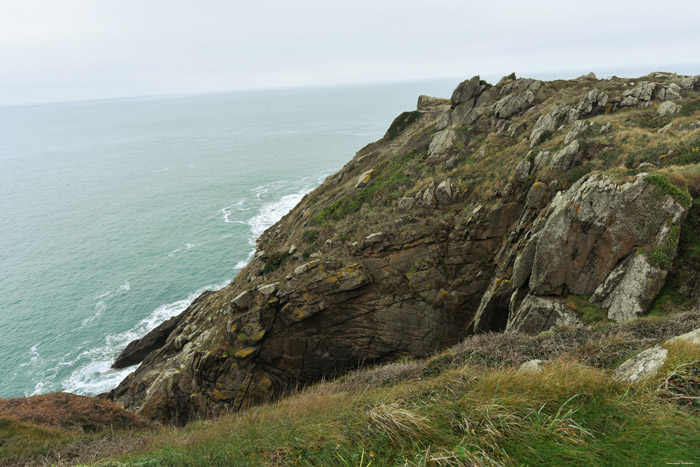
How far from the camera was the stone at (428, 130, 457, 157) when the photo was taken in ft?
91.0

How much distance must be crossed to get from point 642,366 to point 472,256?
13731mm

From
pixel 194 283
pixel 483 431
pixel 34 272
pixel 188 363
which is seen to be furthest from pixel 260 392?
pixel 34 272

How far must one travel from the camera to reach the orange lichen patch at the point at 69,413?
42.4 feet

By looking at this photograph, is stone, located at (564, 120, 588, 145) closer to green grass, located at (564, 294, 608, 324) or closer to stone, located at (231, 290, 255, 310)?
green grass, located at (564, 294, 608, 324)

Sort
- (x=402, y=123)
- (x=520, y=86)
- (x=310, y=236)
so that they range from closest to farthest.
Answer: (x=310, y=236) → (x=520, y=86) → (x=402, y=123)

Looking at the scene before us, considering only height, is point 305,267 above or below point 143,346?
above

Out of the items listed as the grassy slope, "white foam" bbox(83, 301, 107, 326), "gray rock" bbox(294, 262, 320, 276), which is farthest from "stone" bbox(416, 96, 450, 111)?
"white foam" bbox(83, 301, 107, 326)

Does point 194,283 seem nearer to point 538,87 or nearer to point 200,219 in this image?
point 200,219

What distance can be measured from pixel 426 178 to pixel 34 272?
5109 centimetres

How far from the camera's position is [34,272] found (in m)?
44.0

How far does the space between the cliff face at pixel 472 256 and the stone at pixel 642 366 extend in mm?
6434

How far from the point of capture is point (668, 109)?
19297mm

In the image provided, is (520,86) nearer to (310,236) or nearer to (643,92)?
(643,92)

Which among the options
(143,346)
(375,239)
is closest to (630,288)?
(375,239)
